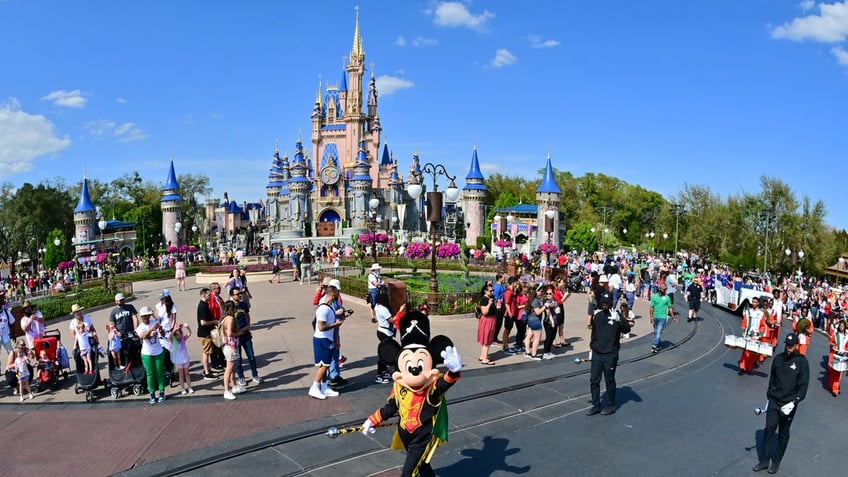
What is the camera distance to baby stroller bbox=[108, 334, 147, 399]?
27.3ft

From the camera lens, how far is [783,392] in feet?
20.1

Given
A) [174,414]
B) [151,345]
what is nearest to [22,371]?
[151,345]

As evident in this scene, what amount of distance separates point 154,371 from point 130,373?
63 cm

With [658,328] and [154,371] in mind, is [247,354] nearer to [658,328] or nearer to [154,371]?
[154,371]

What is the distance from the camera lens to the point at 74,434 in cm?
693

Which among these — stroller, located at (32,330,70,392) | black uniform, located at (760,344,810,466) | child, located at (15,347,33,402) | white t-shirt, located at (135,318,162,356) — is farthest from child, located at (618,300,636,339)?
child, located at (15,347,33,402)

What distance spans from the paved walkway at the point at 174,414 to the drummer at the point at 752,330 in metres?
3.04

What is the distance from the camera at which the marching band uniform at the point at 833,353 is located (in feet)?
31.6

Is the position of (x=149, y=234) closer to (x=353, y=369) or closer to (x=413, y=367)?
(x=353, y=369)

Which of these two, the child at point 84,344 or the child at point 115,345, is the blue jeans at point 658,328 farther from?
the child at point 84,344

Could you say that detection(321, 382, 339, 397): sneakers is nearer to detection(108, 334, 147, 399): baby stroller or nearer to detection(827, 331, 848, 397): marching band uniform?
detection(108, 334, 147, 399): baby stroller

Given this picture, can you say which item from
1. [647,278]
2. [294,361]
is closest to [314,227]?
[647,278]

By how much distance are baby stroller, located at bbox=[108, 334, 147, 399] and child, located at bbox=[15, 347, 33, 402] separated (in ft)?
4.13

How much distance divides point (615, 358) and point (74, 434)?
7.22m
